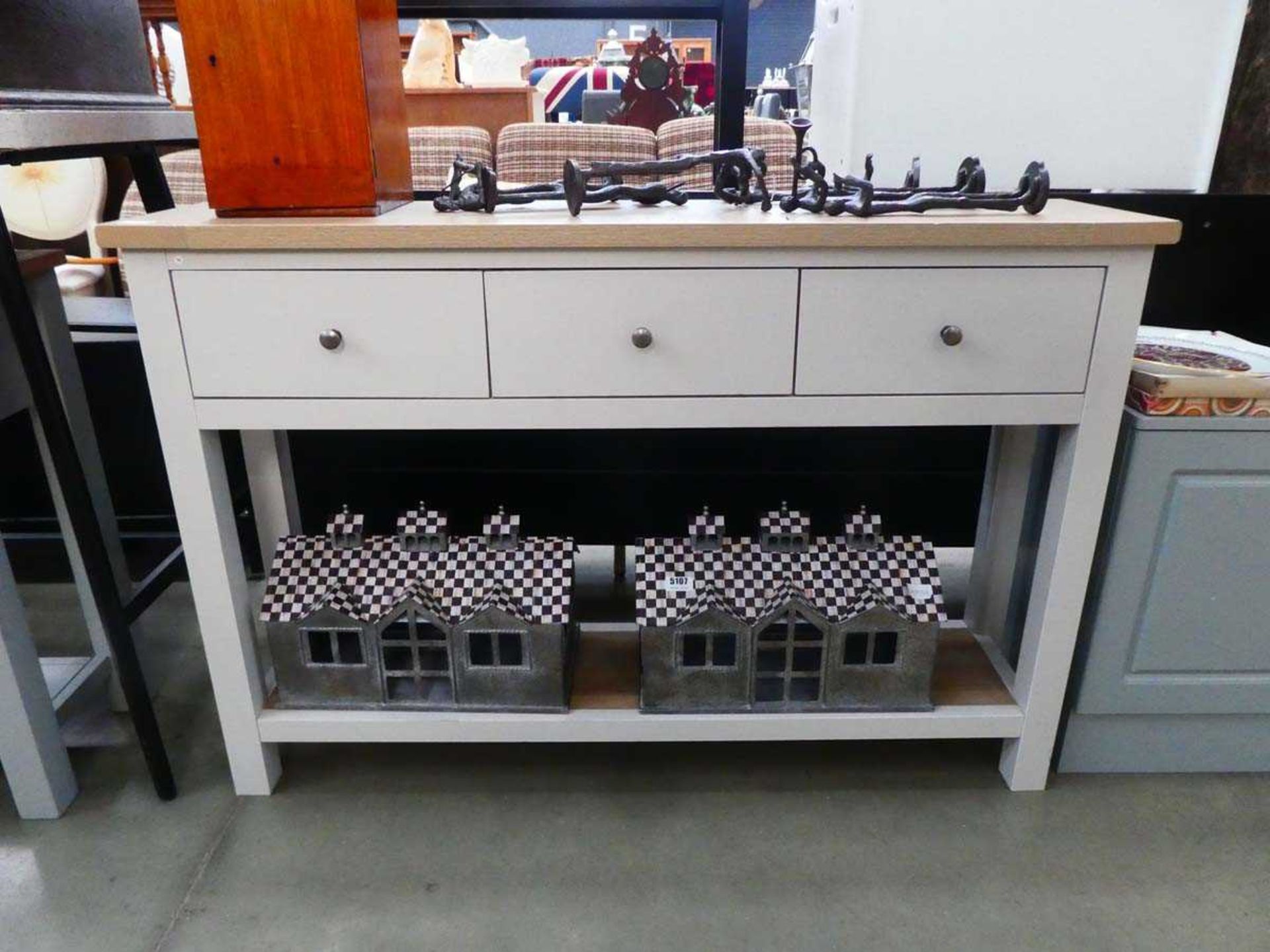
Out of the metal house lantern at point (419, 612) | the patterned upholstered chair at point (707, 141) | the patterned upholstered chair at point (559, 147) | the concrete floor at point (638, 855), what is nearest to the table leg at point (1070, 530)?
the concrete floor at point (638, 855)

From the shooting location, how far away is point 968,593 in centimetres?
159

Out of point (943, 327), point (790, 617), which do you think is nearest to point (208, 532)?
point (790, 617)

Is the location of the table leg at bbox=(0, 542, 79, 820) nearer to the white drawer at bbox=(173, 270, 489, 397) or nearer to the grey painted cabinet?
the white drawer at bbox=(173, 270, 489, 397)

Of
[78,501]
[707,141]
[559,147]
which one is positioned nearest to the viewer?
[78,501]

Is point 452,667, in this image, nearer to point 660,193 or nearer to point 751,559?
point 751,559

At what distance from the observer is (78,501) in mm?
1181

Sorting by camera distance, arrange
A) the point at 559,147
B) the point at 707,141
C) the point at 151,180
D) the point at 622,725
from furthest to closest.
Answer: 1. the point at 559,147
2. the point at 707,141
3. the point at 151,180
4. the point at 622,725

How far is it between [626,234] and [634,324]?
4.3 inches

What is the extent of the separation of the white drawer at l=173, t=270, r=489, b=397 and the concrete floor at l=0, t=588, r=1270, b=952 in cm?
64

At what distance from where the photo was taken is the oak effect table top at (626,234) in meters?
1.02

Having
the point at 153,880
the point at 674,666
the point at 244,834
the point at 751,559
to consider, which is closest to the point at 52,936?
the point at 153,880

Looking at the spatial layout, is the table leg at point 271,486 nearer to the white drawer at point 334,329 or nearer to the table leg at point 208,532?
the table leg at point 208,532

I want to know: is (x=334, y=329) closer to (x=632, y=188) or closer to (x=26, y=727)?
(x=632, y=188)

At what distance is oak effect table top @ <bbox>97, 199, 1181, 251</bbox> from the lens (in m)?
1.02
